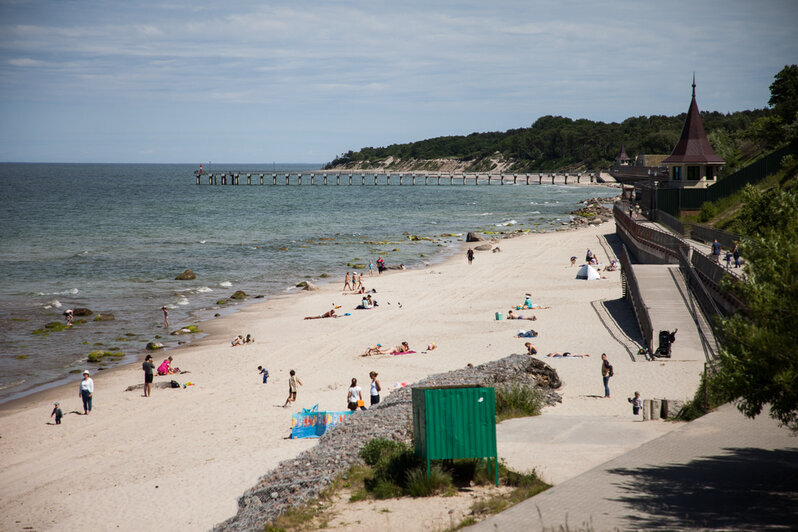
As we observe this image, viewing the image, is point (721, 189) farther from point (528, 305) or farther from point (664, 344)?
point (664, 344)

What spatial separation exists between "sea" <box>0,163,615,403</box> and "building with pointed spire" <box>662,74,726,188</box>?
17.1 metres

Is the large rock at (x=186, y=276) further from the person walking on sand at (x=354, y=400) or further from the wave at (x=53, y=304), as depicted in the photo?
the person walking on sand at (x=354, y=400)

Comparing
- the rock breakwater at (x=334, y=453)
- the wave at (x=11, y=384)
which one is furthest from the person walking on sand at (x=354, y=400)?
the wave at (x=11, y=384)

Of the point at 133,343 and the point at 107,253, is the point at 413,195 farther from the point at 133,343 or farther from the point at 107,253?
the point at 133,343

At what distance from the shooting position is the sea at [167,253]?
2759 centimetres

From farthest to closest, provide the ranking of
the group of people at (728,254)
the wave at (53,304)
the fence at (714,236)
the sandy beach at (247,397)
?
1. the wave at (53,304)
2. the fence at (714,236)
3. the group of people at (728,254)
4. the sandy beach at (247,397)

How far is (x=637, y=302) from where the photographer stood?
2389cm

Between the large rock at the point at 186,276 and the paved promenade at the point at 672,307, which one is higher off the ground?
the paved promenade at the point at 672,307

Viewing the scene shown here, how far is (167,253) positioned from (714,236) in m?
38.3

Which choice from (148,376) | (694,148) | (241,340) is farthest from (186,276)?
(694,148)

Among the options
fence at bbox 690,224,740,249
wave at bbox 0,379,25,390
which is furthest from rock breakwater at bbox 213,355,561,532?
fence at bbox 690,224,740,249

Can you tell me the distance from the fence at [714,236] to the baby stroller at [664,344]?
26.4ft

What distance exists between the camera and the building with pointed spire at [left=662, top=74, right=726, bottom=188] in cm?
4534

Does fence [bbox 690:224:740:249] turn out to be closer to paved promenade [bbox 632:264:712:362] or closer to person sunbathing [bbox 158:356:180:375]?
paved promenade [bbox 632:264:712:362]
